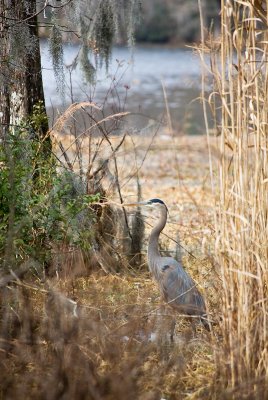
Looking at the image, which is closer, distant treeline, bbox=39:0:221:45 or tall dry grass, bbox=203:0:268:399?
tall dry grass, bbox=203:0:268:399

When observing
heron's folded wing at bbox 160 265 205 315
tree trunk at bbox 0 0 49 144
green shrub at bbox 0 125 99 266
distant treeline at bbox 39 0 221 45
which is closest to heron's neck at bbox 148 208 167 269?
heron's folded wing at bbox 160 265 205 315

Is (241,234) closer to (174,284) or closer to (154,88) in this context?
(174,284)

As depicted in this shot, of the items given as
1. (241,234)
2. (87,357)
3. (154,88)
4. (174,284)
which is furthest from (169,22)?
(87,357)

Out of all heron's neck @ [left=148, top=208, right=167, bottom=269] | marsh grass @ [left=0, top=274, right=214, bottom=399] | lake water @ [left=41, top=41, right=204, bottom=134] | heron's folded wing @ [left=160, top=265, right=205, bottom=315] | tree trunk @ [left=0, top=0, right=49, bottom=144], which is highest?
tree trunk @ [left=0, top=0, right=49, bottom=144]

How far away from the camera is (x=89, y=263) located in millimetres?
6055

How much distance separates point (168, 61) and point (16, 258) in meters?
28.5

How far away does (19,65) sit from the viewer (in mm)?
5352

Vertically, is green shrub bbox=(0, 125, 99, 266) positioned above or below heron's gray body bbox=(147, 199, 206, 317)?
above

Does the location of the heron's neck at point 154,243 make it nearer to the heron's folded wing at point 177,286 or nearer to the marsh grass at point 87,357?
the heron's folded wing at point 177,286

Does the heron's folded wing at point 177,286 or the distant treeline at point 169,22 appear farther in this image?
the distant treeline at point 169,22

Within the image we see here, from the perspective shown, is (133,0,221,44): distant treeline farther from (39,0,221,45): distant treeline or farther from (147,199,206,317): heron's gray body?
(147,199,206,317): heron's gray body

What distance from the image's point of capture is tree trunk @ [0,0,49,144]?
17.3 ft

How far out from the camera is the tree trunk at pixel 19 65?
208 inches

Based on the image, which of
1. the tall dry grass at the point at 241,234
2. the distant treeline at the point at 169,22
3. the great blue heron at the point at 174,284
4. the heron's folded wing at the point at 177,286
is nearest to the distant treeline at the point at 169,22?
the distant treeline at the point at 169,22
